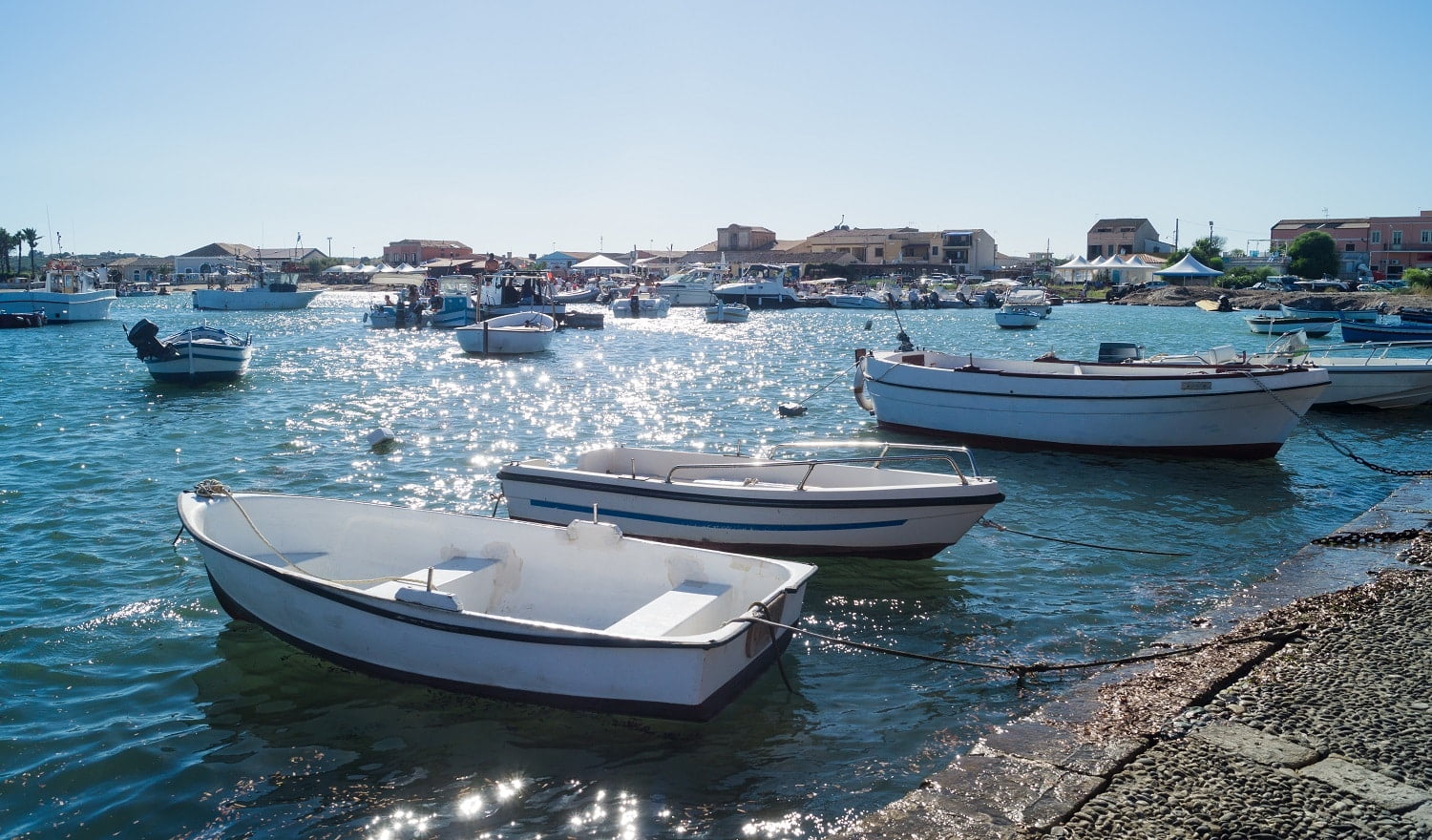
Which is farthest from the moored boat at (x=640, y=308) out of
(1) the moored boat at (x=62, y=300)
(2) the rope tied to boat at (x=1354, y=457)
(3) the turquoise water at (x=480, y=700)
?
(2) the rope tied to boat at (x=1354, y=457)

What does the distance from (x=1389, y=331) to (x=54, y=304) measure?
59272mm

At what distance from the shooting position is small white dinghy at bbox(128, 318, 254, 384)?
24.2 meters

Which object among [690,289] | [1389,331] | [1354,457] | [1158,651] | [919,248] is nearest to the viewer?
[1158,651]

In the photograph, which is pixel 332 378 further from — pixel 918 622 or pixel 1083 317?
pixel 1083 317

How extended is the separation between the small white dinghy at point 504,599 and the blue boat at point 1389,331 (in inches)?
1140

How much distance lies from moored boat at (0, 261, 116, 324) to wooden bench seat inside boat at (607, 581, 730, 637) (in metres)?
56.4

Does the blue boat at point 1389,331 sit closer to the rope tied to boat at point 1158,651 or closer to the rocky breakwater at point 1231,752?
the rope tied to boat at point 1158,651

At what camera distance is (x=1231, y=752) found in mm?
5270

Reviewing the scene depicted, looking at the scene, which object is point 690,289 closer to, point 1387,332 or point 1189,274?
point 1189,274

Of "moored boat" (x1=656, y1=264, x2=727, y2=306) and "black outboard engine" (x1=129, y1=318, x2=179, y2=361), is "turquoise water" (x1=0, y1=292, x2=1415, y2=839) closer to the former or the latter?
"black outboard engine" (x1=129, y1=318, x2=179, y2=361)

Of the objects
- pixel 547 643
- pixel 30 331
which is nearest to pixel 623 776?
pixel 547 643

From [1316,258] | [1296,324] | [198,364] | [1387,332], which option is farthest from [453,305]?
[1316,258]

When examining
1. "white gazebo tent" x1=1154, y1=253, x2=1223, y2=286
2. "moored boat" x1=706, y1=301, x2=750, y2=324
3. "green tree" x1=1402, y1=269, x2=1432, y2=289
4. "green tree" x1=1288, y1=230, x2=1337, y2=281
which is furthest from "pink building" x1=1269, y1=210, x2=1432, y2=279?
"moored boat" x1=706, y1=301, x2=750, y2=324

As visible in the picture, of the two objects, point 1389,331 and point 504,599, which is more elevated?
point 1389,331
